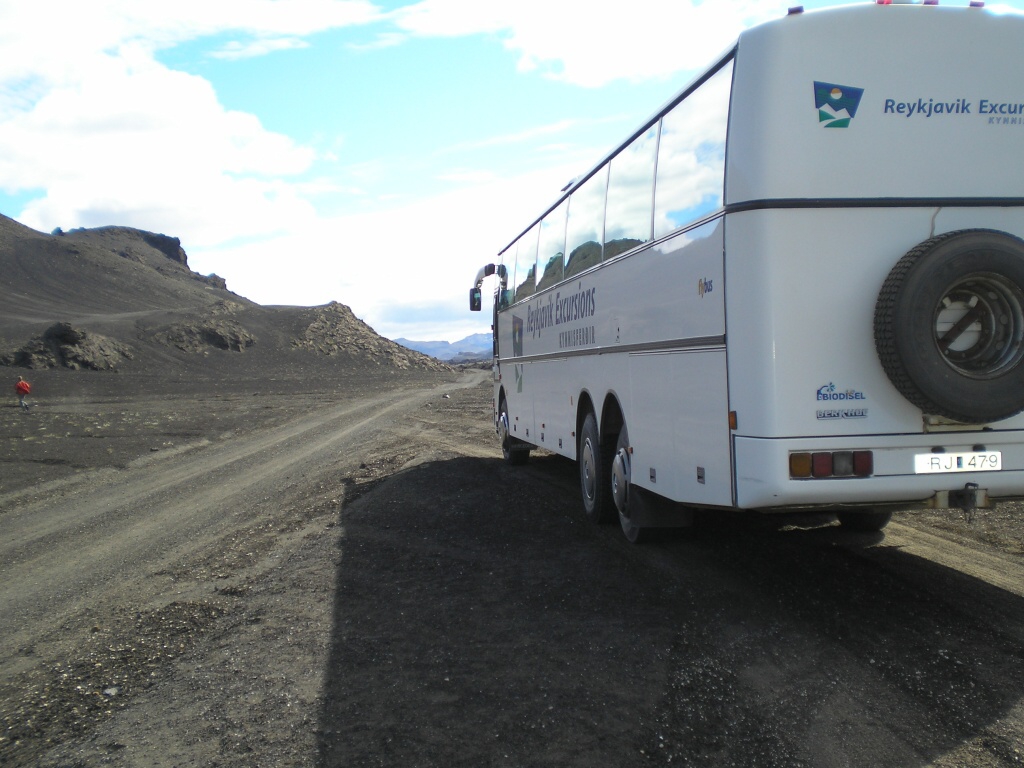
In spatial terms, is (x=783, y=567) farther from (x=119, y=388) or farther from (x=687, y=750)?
(x=119, y=388)

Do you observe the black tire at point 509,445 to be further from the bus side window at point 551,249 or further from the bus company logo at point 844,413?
the bus company logo at point 844,413

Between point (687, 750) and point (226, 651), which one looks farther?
point (226, 651)

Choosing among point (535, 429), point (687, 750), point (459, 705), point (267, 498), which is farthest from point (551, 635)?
point (267, 498)

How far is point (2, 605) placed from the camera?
7.76 m

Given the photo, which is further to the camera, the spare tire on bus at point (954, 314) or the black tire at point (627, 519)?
the black tire at point (627, 519)

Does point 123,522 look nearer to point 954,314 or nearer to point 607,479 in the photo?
point 607,479

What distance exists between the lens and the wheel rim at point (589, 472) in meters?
9.37

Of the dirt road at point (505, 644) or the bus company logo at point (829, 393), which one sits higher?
the bus company logo at point (829, 393)

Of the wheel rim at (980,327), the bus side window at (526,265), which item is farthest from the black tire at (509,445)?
the wheel rim at (980,327)

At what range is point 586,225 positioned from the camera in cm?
960

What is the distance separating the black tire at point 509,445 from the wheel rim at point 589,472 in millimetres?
4765

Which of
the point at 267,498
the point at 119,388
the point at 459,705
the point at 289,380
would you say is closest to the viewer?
the point at 459,705

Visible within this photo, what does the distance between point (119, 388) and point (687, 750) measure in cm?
4096

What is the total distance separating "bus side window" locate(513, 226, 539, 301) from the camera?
12758 mm
